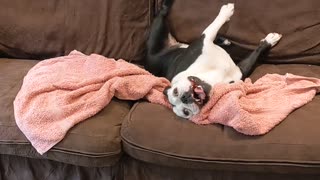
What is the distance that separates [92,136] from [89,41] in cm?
65

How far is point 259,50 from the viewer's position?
1.75 metres

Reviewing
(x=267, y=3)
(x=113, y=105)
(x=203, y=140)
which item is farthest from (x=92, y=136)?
(x=267, y=3)

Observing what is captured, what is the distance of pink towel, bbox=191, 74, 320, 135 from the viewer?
50.9 inches

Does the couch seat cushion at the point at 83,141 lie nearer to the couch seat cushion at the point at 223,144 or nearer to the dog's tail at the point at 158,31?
the couch seat cushion at the point at 223,144

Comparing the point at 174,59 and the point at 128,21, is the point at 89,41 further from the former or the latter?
the point at 174,59

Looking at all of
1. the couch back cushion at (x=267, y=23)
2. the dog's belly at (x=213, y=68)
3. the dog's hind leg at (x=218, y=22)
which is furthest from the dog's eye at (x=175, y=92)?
the couch back cushion at (x=267, y=23)

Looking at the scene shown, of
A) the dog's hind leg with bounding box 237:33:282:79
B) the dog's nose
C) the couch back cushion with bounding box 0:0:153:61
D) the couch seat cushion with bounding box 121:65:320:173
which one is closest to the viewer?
the couch seat cushion with bounding box 121:65:320:173

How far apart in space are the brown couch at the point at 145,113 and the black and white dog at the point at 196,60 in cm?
5

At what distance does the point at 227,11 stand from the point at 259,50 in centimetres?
21

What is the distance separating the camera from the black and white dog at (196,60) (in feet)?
4.79

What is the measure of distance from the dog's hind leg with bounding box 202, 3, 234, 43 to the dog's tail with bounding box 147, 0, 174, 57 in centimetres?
18

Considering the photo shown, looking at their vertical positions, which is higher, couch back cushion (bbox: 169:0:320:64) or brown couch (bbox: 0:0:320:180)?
couch back cushion (bbox: 169:0:320:64)

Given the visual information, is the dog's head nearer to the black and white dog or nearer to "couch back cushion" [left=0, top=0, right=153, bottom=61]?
the black and white dog

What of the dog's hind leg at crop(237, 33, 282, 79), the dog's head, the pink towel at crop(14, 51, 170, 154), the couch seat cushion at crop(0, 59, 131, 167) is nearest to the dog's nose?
the dog's head
